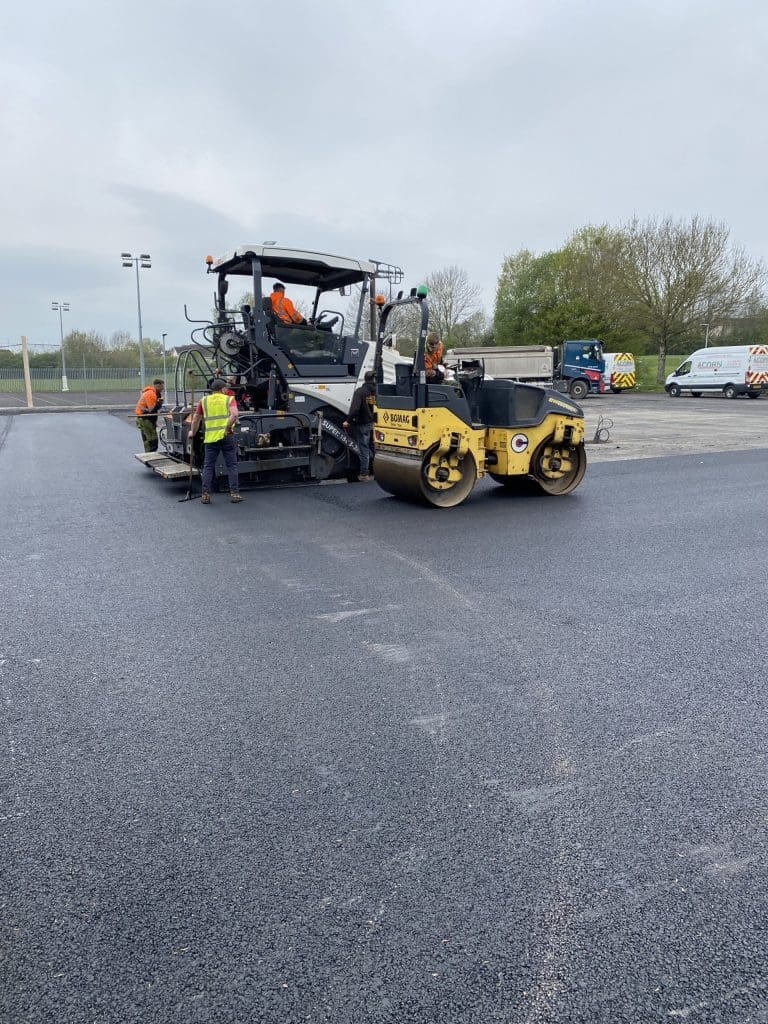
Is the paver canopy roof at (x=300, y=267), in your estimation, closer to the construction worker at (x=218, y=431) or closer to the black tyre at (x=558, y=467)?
the construction worker at (x=218, y=431)

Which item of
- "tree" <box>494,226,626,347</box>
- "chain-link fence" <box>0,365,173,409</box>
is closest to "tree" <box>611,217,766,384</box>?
"tree" <box>494,226,626,347</box>

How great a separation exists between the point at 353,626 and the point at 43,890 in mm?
2676

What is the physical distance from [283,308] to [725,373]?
30849 mm

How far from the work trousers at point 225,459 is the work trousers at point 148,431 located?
422cm

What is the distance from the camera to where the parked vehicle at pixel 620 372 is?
40906 mm

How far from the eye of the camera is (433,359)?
8953 millimetres

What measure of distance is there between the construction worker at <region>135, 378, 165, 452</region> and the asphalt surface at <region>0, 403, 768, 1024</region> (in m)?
7.27

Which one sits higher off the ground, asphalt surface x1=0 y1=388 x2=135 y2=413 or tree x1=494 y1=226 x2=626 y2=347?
tree x1=494 y1=226 x2=626 y2=347

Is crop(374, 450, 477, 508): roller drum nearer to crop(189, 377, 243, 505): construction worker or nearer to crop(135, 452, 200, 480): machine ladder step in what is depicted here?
crop(189, 377, 243, 505): construction worker

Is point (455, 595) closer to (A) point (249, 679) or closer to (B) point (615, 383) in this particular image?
(A) point (249, 679)

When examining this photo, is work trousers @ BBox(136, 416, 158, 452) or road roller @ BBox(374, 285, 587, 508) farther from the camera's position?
work trousers @ BBox(136, 416, 158, 452)

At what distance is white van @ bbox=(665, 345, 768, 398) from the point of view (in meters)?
34.5

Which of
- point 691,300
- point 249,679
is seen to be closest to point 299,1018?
point 249,679

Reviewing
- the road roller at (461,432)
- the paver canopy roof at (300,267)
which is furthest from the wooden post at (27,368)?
the road roller at (461,432)
